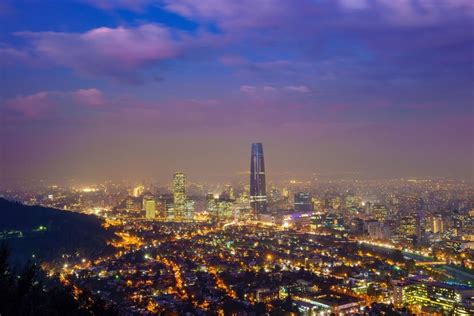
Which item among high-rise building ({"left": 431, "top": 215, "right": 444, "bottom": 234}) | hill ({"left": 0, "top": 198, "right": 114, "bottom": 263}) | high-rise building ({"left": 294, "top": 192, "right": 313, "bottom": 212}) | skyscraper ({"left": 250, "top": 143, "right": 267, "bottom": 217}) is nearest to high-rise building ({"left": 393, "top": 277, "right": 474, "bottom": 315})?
hill ({"left": 0, "top": 198, "right": 114, "bottom": 263})

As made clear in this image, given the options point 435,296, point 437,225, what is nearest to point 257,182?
point 437,225

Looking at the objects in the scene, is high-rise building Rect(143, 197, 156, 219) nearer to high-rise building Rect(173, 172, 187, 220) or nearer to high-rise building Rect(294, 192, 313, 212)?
high-rise building Rect(173, 172, 187, 220)

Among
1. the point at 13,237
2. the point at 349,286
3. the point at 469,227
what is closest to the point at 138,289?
the point at 349,286

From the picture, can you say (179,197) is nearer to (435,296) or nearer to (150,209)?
(150,209)

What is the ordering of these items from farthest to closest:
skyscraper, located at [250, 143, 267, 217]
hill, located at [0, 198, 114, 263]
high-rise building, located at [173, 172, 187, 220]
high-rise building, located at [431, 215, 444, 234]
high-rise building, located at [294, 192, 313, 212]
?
high-rise building, located at [294, 192, 313, 212]
skyscraper, located at [250, 143, 267, 217]
high-rise building, located at [173, 172, 187, 220]
high-rise building, located at [431, 215, 444, 234]
hill, located at [0, 198, 114, 263]

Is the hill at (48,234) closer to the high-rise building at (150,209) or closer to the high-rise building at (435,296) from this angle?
the high-rise building at (150,209)
